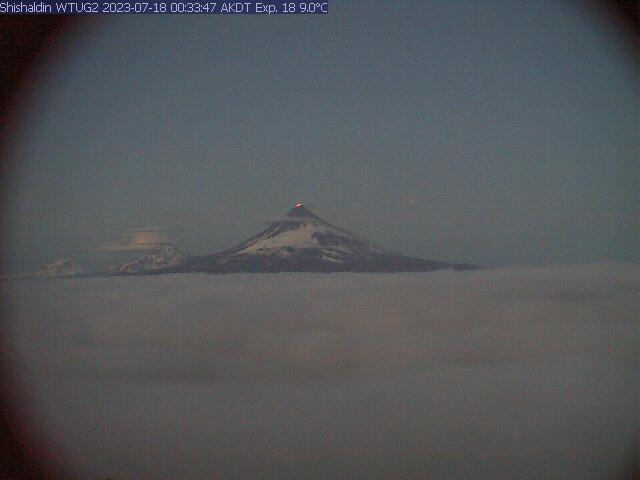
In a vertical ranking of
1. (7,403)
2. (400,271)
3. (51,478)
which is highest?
(400,271)

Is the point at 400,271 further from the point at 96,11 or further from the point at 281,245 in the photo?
the point at 96,11

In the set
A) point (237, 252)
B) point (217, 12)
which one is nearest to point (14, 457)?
point (237, 252)

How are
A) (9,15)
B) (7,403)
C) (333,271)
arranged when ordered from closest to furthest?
(9,15)
(7,403)
(333,271)

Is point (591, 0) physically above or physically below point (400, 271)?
above

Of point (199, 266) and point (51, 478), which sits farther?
point (199, 266)

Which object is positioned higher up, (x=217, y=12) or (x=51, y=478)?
(x=217, y=12)

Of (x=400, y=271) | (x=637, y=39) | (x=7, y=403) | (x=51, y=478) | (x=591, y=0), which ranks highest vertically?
(x=591, y=0)

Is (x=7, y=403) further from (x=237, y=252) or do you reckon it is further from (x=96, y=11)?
(x=96, y=11)

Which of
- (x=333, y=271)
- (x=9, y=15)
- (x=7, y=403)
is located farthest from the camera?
(x=333, y=271)

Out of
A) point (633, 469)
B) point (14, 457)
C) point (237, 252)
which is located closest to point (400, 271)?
point (237, 252)
